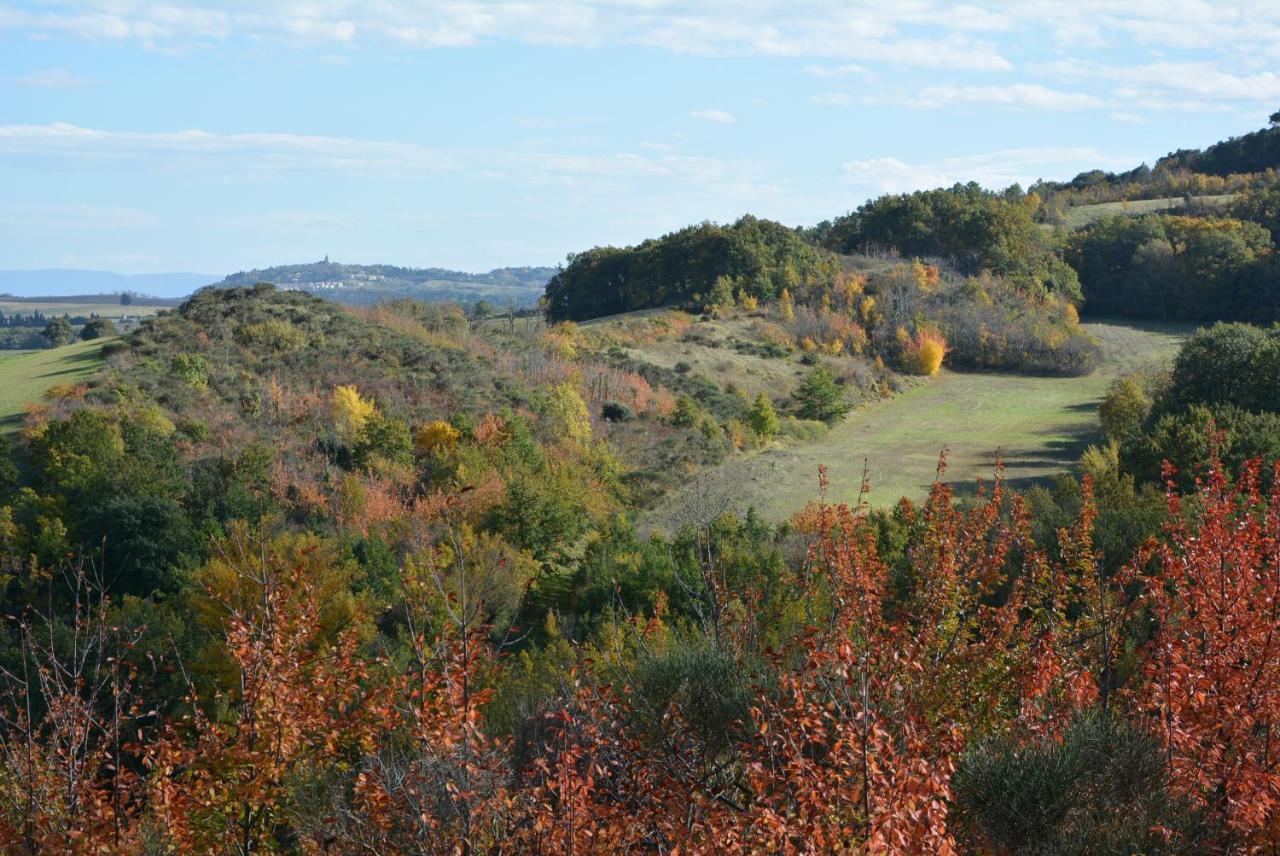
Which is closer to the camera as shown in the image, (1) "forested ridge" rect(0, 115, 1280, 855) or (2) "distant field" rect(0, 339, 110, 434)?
(1) "forested ridge" rect(0, 115, 1280, 855)

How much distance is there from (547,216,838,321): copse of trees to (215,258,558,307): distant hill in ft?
225

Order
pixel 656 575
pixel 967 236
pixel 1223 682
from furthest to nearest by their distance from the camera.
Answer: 1. pixel 967 236
2. pixel 656 575
3. pixel 1223 682

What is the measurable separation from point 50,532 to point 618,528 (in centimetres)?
1238

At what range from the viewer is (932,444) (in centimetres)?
3850

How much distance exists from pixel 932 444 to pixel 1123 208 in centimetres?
4719

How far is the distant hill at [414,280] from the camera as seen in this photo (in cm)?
13830

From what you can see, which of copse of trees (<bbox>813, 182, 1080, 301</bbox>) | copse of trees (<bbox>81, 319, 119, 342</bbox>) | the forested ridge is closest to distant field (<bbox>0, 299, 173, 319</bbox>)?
copse of trees (<bbox>81, 319, 119, 342</bbox>)

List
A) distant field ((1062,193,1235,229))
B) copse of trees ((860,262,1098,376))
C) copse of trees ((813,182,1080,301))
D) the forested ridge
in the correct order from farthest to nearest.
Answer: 1. distant field ((1062,193,1235,229))
2. copse of trees ((813,182,1080,301))
3. copse of trees ((860,262,1098,376))
4. the forested ridge

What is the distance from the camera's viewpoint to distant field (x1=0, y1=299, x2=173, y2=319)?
9669 cm

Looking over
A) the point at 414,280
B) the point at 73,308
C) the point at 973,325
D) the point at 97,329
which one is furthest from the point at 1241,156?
the point at 414,280

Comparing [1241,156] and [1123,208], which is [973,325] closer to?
[1123,208]

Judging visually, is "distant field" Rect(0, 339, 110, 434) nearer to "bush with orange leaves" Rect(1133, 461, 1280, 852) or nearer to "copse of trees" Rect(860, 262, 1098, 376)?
"bush with orange leaves" Rect(1133, 461, 1280, 852)

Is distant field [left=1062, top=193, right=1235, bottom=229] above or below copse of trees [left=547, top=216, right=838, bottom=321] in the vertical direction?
above

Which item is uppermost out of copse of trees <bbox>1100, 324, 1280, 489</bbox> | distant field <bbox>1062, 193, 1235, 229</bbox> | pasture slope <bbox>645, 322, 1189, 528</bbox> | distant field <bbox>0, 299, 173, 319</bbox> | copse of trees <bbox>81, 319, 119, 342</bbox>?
distant field <bbox>1062, 193, 1235, 229</bbox>
